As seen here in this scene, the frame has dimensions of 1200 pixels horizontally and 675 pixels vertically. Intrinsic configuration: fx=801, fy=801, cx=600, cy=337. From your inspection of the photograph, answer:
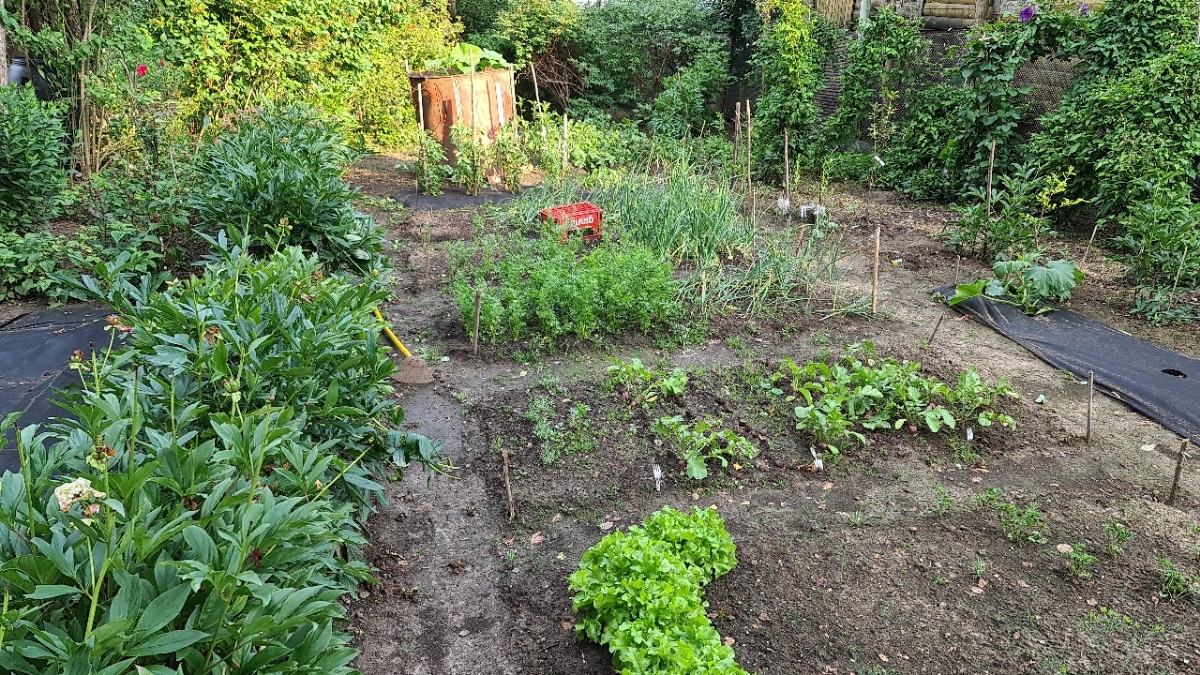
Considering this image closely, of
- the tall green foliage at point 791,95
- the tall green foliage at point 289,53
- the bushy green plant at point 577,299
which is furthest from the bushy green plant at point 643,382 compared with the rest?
the tall green foliage at point 791,95

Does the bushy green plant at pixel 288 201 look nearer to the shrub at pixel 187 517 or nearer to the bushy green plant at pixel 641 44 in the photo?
the shrub at pixel 187 517

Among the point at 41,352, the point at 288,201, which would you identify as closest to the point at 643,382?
the point at 288,201

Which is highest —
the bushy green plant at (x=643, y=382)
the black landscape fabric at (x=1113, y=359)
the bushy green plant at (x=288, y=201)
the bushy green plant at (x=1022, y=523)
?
the bushy green plant at (x=288, y=201)

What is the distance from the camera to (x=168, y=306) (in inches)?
84.8

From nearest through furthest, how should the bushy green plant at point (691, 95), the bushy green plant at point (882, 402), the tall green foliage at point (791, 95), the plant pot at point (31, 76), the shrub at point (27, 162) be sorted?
the bushy green plant at point (882, 402)
the shrub at point (27, 162)
the plant pot at point (31, 76)
the tall green foliage at point (791, 95)
the bushy green plant at point (691, 95)

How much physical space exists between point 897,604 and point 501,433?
5.79ft

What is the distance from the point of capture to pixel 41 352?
12.4ft

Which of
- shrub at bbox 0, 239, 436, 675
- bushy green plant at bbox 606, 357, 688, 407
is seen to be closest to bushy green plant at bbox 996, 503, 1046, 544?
bushy green plant at bbox 606, 357, 688, 407

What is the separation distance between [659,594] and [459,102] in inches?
289

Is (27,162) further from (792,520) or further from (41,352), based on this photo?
(792,520)

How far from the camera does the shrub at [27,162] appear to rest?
15.7 feet

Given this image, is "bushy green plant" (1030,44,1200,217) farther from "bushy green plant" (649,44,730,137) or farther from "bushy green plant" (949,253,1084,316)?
"bushy green plant" (649,44,730,137)

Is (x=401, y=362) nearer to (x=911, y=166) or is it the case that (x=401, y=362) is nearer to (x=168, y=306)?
(x=168, y=306)

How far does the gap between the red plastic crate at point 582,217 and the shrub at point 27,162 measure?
3.18 m
